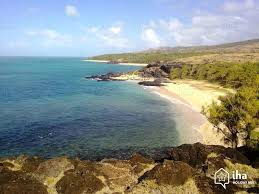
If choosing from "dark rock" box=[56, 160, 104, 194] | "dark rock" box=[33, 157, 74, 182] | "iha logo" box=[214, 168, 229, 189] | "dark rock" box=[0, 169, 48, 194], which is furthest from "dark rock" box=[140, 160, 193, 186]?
"dark rock" box=[0, 169, 48, 194]

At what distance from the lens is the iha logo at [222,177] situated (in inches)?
869

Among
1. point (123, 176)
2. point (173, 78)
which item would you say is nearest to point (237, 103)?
point (123, 176)

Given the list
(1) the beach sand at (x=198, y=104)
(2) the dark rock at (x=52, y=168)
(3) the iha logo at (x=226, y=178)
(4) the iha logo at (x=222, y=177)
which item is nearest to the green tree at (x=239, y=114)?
(1) the beach sand at (x=198, y=104)

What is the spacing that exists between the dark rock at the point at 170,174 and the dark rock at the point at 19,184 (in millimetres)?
7842

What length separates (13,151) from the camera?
43281 mm

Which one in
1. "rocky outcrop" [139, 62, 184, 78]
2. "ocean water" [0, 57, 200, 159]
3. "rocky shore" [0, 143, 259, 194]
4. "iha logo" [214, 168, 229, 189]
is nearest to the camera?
"rocky shore" [0, 143, 259, 194]

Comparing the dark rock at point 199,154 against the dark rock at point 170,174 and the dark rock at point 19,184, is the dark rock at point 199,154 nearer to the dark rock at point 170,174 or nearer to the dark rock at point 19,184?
the dark rock at point 170,174

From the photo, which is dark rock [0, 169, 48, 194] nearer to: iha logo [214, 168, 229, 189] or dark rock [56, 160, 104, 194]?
dark rock [56, 160, 104, 194]

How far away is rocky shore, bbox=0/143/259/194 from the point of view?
21.2 m

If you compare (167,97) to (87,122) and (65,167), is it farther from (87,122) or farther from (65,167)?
(65,167)

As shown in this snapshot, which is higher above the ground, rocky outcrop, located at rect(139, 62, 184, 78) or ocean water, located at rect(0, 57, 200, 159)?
rocky outcrop, located at rect(139, 62, 184, 78)

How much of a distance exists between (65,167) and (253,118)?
25720mm

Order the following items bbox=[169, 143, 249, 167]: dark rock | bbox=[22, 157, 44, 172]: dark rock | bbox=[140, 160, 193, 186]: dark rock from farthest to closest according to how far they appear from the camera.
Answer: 1. bbox=[169, 143, 249, 167]: dark rock
2. bbox=[22, 157, 44, 172]: dark rock
3. bbox=[140, 160, 193, 186]: dark rock

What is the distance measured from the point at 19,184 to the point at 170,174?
11.1 m
